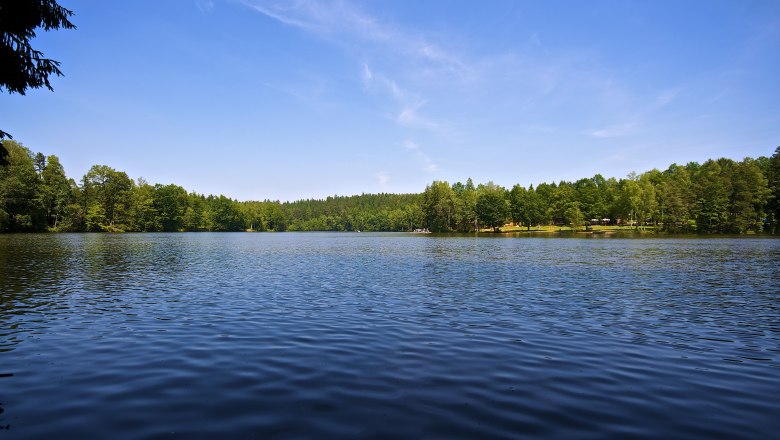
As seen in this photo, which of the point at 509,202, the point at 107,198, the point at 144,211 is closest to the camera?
the point at 107,198

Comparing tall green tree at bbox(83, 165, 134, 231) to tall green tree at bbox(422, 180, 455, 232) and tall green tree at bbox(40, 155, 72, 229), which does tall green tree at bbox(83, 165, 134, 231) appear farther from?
tall green tree at bbox(422, 180, 455, 232)

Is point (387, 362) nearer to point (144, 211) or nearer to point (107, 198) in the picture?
point (107, 198)

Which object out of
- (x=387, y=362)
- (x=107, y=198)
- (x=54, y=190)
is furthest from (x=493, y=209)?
(x=387, y=362)

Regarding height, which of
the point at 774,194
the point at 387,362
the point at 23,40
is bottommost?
the point at 387,362

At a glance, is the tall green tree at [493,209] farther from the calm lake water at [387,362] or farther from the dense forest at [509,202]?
the calm lake water at [387,362]

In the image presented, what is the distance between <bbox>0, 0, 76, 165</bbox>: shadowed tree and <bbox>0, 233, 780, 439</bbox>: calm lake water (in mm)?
7614

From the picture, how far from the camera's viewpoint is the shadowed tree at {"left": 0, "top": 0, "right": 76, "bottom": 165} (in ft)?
44.8

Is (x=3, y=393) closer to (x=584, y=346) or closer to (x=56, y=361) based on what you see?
(x=56, y=361)

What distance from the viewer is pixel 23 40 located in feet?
48.1

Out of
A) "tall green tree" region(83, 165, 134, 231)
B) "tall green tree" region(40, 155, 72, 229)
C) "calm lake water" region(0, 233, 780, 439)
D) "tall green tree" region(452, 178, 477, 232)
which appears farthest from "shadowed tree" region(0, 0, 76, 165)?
"tall green tree" region(452, 178, 477, 232)

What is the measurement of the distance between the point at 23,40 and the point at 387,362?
15.8 m

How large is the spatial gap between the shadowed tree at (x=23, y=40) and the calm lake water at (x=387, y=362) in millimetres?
7614

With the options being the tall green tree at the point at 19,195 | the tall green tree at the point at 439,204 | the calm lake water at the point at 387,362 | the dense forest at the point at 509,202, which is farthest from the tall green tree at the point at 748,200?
the tall green tree at the point at 19,195

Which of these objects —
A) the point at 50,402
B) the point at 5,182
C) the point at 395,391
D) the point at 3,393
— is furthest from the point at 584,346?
the point at 5,182
